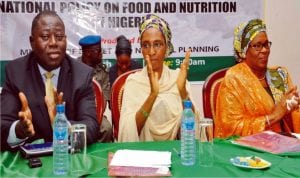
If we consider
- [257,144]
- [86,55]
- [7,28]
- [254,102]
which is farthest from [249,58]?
[7,28]

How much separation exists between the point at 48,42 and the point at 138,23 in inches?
33.6

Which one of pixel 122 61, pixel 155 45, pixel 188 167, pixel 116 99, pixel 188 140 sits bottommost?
pixel 188 167

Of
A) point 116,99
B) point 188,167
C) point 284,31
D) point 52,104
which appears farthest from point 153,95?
point 284,31

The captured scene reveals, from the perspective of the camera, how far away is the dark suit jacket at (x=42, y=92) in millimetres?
2557

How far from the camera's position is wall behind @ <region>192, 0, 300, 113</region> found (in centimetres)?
354

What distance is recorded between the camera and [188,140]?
1.91 metres

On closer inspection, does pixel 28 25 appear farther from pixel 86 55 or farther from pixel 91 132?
pixel 91 132

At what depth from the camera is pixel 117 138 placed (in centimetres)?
292

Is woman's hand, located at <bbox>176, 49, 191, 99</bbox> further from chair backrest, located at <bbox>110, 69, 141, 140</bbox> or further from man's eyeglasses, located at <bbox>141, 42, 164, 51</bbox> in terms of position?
chair backrest, located at <bbox>110, 69, 141, 140</bbox>

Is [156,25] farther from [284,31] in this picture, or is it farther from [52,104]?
[284,31]

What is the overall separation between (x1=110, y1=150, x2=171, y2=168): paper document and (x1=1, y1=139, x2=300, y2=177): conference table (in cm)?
4

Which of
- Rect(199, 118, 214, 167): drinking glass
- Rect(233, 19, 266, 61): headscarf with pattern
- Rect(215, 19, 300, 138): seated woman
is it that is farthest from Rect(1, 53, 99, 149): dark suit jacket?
Rect(233, 19, 266, 61): headscarf with pattern

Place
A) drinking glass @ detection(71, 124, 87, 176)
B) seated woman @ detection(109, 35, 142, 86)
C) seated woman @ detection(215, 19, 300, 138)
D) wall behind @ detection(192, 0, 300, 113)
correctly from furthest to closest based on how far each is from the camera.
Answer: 1. wall behind @ detection(192, 0, 300, 113)
2. seated woman @ detection(109, 35, 142, 86)
3. seated woman @ detection(215, 19, 300, 138)
4. drinking glass @ detection(71, 124, 87, 176)

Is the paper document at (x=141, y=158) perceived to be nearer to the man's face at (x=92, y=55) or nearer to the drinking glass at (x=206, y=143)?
the drinking glass at (x=206, y=143)
